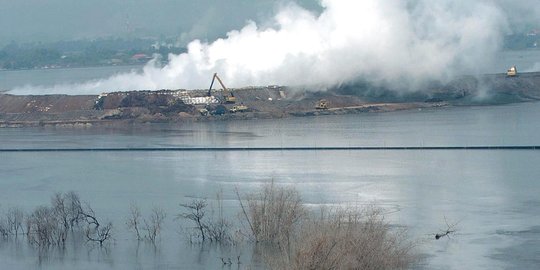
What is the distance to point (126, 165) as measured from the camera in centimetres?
1988

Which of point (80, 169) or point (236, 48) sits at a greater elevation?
point (236, 48)

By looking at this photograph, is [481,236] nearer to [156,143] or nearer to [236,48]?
[156,143]

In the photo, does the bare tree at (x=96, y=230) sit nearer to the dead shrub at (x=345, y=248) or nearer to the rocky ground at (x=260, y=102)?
the dead shrub at (x=345, y=248)

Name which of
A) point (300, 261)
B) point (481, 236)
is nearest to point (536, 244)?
point (481, 236)

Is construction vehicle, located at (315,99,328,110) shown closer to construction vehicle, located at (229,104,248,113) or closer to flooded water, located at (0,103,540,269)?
construction vehicle, located at (229,104,248,113)

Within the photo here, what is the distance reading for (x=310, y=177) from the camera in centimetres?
1722

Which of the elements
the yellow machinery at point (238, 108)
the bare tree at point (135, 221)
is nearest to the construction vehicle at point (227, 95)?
Result: the yellow machinery at point (238, 108)

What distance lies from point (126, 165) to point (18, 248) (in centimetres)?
685

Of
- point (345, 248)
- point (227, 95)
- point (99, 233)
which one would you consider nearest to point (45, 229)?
point (99, 233)

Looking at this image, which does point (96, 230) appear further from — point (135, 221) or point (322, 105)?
point (322, 105)

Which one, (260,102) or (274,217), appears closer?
(274,217)

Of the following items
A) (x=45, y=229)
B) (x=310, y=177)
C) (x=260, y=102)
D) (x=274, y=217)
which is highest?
(x=260, y=102)

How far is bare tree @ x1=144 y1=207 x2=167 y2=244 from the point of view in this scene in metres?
13.3

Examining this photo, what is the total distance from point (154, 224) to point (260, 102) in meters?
17.6
